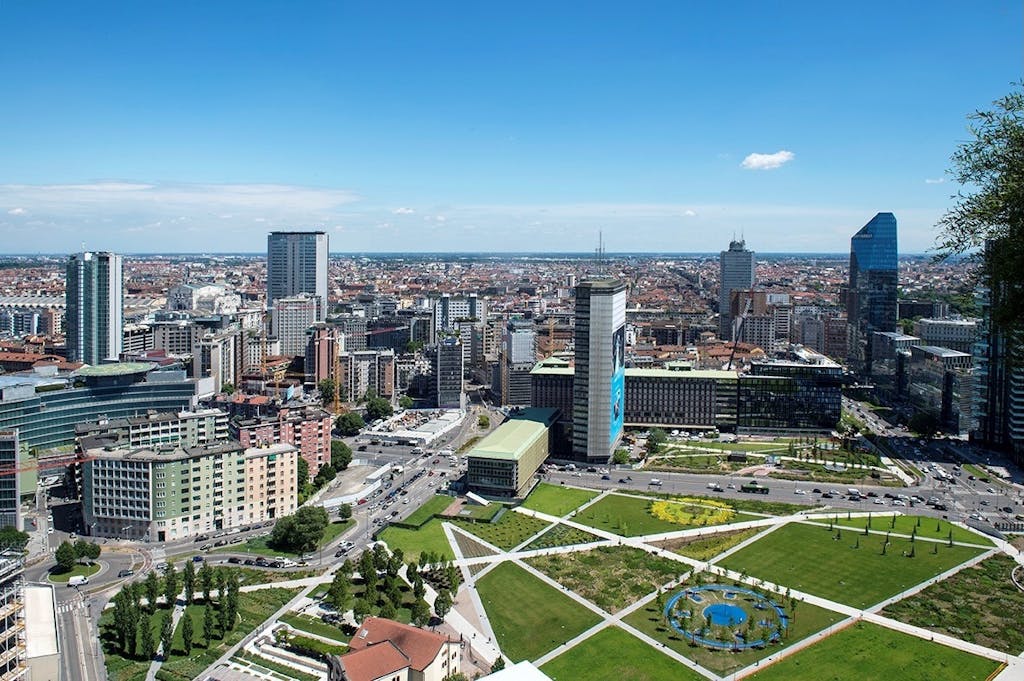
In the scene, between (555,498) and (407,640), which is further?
(555,498)

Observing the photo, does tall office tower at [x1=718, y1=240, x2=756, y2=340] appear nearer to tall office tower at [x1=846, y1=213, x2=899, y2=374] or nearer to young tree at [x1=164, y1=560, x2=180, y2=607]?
tall office tower at [x1=846, y1=213, x2=899, y2=374]

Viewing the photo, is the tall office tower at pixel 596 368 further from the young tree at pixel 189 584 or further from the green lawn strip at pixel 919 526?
the young tree at pixel 189 584

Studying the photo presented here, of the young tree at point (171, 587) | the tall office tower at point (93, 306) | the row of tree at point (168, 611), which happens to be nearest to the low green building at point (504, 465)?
the row of tree at point (168, 611)

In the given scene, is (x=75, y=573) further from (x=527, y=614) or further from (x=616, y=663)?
(x=616, y=663)

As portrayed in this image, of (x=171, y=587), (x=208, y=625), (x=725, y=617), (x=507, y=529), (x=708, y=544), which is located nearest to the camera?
(x=208, y=625)

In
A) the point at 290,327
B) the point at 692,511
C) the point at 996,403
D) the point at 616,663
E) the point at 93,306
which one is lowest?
the point at 616,663

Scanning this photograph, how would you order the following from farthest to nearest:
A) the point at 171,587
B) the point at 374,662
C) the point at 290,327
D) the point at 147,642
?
the point at 290,327, the point at 171,587, the point at 147,642, the point at 374,662

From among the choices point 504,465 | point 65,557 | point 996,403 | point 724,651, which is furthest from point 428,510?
point 996,403
